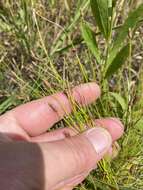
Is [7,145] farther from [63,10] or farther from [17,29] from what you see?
[63,10]

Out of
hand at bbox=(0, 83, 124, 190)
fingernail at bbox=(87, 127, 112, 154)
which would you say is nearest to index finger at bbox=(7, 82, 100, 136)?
hand at bbox=(0, 83, 124, 190)

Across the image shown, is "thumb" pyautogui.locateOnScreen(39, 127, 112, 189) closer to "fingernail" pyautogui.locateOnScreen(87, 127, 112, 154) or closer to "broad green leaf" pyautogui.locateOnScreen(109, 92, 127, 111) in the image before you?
"fingernail" pyautogui.locateOnScreen(87, 127, 112, 154)

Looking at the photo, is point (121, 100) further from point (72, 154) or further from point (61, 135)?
point (72, 154)

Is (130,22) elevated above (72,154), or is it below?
above

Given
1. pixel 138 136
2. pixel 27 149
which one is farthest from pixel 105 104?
pixel 27 149

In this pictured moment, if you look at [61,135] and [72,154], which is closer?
[72,154]

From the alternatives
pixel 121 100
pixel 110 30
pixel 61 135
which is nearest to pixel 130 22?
pixel 110 30
